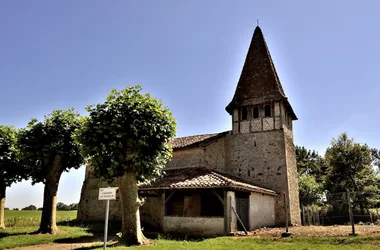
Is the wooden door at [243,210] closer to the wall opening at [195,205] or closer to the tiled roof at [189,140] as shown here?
the wall opening at [195,205]

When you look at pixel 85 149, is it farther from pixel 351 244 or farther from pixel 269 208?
pixel 269 208

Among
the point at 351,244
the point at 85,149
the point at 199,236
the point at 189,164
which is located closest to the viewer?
the point at 351,244

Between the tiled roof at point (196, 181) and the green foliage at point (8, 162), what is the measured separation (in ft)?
26.1

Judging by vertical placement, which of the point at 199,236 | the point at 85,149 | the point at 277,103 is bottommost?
the point at 199,236

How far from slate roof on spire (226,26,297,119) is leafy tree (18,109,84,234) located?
41.3 feet

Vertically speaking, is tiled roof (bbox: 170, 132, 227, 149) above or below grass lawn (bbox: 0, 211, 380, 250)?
above

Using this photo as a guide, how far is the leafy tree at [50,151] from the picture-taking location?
53.5 ft

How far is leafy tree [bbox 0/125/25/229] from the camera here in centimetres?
1852

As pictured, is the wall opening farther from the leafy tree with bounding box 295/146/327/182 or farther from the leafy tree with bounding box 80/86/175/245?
the leafy tree with bounding box 295/146/327/182

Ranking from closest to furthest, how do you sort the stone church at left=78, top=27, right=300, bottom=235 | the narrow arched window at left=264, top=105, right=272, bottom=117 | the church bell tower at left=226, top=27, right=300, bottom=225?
the stone church at left=78, top=27, right=300, bottom=235 < the church bell tower at left=226, top=27, right=300, bottom=225 < the narrow arched window at left=264, top=105, right=272, bottom=117

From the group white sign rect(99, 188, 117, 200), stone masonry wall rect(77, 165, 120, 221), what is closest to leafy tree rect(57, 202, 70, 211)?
Result: stone masonry wall rect(77, 165, 120, 221)

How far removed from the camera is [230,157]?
23.8 m

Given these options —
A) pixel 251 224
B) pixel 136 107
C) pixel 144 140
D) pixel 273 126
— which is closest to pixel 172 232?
pixel 251 224

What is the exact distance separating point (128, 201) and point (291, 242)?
23.3 ft
